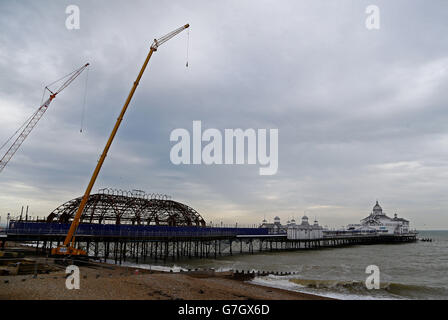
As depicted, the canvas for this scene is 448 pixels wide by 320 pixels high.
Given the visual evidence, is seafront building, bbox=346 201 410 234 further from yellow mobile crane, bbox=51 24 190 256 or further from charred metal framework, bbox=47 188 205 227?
yellow mobile crane, bbox=51 24 190 256

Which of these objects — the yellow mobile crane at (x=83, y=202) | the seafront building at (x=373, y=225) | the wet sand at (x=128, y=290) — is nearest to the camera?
the wet sand at (x=128, y=290)

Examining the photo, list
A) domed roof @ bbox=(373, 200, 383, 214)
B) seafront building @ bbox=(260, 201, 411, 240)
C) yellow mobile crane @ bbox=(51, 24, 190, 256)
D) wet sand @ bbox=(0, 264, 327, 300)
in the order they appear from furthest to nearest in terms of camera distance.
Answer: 1. domed roof @ bbox=(373, 200, 383, 214)
2. seafront building @ bbox=(260, 201, 411, 240)
3. yellow mobile crane @ bbox=(51, 24, 190, 256)
4. wet sand @ bbox=(0, 264, 327, 300)

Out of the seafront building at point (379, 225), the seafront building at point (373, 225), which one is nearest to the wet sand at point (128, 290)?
the seafront building at point (373, 225)

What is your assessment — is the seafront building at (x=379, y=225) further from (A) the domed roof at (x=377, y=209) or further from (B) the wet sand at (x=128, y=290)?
(B) the wet sand at (x=128, y=290)

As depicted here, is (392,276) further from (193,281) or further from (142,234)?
(142,234)

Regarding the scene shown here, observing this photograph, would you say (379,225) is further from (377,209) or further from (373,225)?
(377,209)

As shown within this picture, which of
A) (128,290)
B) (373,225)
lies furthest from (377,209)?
(128,290)

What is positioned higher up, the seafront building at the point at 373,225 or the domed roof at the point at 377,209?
the domed roof at the point at 377,209

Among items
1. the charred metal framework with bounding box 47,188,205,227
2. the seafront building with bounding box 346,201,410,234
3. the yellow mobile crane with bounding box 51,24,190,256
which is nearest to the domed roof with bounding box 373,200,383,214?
the seafront building with bounding box 346,201,410,234

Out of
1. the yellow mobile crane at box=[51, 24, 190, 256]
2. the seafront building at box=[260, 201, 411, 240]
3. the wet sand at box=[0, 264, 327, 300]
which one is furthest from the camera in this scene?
the seafront building at box=[260, 201, 411, 240]
